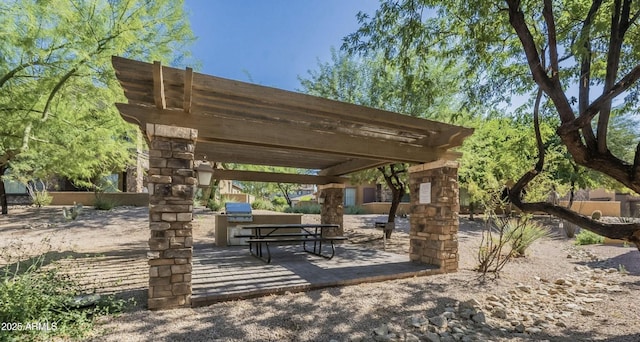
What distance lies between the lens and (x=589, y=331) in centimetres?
350

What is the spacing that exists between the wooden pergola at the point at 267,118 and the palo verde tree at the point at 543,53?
4.00ft

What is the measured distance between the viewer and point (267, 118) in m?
5.16

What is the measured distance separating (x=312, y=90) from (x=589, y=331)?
857 cm

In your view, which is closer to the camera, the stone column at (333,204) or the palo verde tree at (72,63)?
the palo verde tree at (72,63)

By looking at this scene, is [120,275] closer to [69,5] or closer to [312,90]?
[69,5]

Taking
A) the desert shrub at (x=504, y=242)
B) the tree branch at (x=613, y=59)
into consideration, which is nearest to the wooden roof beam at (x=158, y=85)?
the tree branch at (x=613, y=59)

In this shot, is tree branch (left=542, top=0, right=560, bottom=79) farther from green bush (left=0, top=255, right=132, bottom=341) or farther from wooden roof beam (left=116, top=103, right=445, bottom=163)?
green bush (left=0, top=255, right=132, bottom=341)

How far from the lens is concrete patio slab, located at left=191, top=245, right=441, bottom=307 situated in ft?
14.2

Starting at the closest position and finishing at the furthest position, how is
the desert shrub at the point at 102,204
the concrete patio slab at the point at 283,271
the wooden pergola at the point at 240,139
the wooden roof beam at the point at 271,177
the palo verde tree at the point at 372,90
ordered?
1. the wooden pergola at the point at 240,139
2. the concrete patio slab at the point at 283,271
3. the palo verde tree at the point at 372,90
4. the wooden roof beam at the point at 271,177
5. the desert shrub at the point at 102,204

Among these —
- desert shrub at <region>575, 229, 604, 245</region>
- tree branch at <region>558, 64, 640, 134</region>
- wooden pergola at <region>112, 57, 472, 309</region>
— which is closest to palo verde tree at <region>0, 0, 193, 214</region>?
wooden pergola at <region>112, 57, 472, 309</region>

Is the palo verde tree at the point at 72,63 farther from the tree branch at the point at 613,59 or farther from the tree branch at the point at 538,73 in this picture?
the tree branch at the point at 613,59

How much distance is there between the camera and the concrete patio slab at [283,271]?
14.2ft

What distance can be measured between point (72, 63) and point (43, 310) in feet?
20.6

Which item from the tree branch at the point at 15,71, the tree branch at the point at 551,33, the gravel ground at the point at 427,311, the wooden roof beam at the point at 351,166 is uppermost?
the tree branch at the point at 15,71
